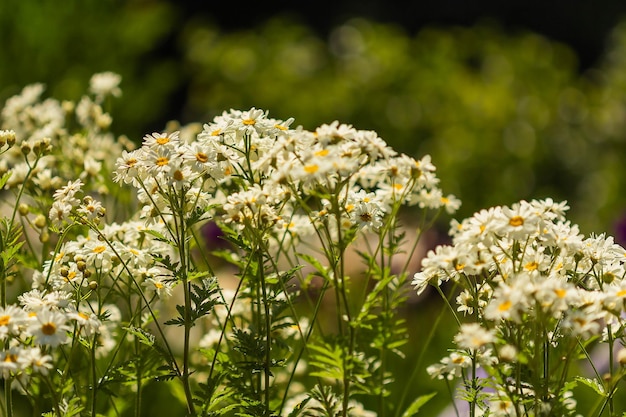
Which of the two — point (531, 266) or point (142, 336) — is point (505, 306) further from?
point (142, 336)

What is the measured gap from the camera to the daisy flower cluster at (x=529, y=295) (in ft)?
3.71

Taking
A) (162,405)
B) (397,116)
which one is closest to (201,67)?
(397,116)

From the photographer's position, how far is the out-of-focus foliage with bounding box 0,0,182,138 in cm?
520

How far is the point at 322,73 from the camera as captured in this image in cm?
635

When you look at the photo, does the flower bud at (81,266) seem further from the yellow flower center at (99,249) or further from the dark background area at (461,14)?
the dark background area at (461,14)

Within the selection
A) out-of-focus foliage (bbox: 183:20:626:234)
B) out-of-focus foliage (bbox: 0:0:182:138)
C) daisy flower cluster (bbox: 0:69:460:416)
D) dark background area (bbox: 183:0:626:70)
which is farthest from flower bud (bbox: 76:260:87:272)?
dark background area (bbox: 183:0:626:70)

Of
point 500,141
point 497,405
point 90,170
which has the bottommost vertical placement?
point 497,405

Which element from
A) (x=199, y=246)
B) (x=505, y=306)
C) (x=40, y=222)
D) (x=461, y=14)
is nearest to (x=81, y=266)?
(x=199, y=246)

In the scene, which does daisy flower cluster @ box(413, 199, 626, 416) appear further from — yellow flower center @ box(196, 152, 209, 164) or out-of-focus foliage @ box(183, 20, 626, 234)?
out-of-focus foliage @ box(183, 20, 626, 234)

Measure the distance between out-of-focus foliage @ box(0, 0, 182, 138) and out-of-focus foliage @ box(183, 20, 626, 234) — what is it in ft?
1.90

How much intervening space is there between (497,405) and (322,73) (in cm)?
504

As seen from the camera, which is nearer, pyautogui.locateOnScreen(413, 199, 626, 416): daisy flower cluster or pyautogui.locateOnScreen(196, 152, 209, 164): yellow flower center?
pyautogui.locateOnScreen(413, 199, 626, 416): daisy flower cluster

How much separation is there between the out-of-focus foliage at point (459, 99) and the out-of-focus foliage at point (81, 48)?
0.58 m

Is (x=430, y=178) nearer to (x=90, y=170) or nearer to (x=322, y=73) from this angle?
(x=90, y=170)
